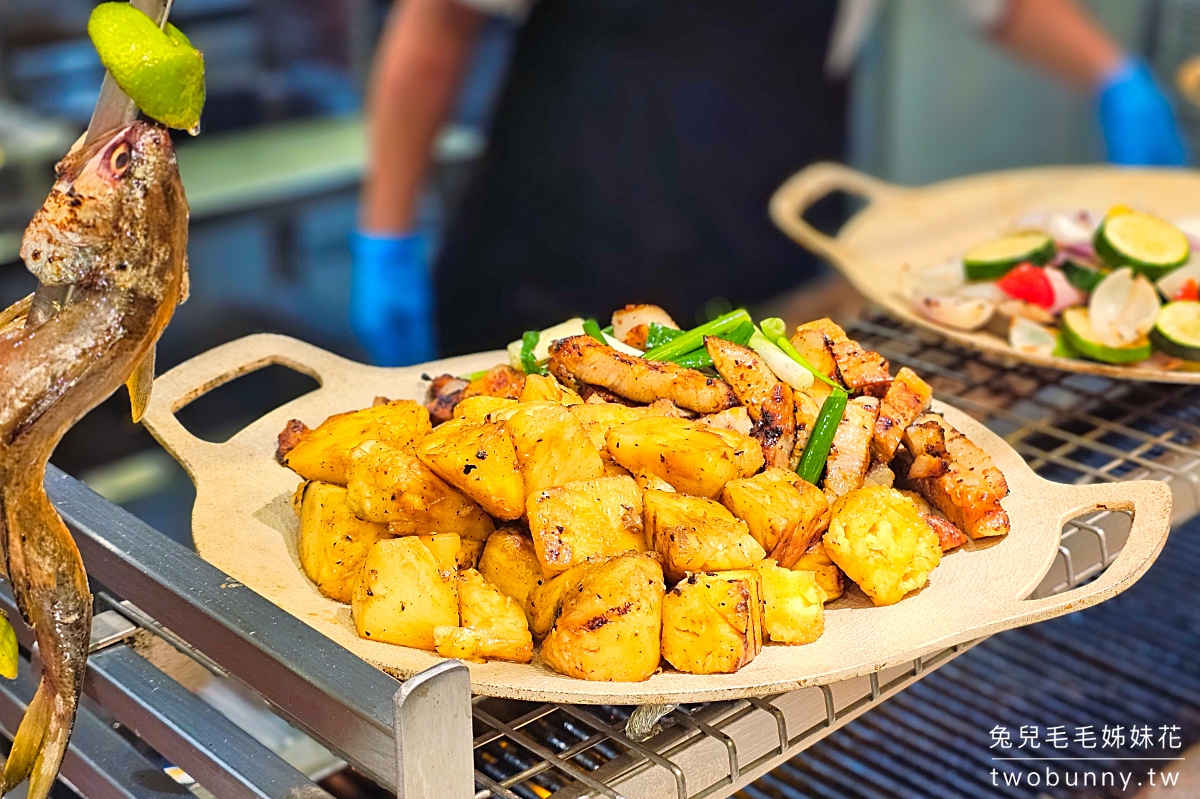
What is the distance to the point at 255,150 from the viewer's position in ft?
17.3

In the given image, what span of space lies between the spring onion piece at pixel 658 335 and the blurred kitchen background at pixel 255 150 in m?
3.09

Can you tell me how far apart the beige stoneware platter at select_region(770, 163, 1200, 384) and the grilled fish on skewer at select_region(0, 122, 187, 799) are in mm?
1744

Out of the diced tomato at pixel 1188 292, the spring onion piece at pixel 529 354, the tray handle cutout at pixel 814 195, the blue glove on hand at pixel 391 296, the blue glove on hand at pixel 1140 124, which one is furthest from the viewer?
the blue glove on hand at pixel 391 296

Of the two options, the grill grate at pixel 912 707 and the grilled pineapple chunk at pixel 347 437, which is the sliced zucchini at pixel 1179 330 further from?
the grilled pineapple chunk at pixel 347 437

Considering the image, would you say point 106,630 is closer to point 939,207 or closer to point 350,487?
point 350,487

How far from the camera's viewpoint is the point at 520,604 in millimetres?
1379

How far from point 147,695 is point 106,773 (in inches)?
3.6

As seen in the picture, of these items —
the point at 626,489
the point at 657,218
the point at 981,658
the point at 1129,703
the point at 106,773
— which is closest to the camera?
the point at 106,773

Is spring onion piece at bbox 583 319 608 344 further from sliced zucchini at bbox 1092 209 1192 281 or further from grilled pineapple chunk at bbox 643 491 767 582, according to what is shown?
sliced zucchini at bbox 1092 209 1192 281

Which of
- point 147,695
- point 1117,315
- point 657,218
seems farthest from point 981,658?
point 657,218

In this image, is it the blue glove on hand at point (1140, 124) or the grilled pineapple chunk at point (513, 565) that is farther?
the blue glove on hand at point (1140, 124)

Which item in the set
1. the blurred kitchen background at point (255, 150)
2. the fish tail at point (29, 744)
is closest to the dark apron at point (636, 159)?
the blurred kitchen background at point (255, 150)

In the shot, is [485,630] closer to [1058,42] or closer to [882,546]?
[882,546]

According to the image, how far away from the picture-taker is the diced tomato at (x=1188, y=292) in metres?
2.35
